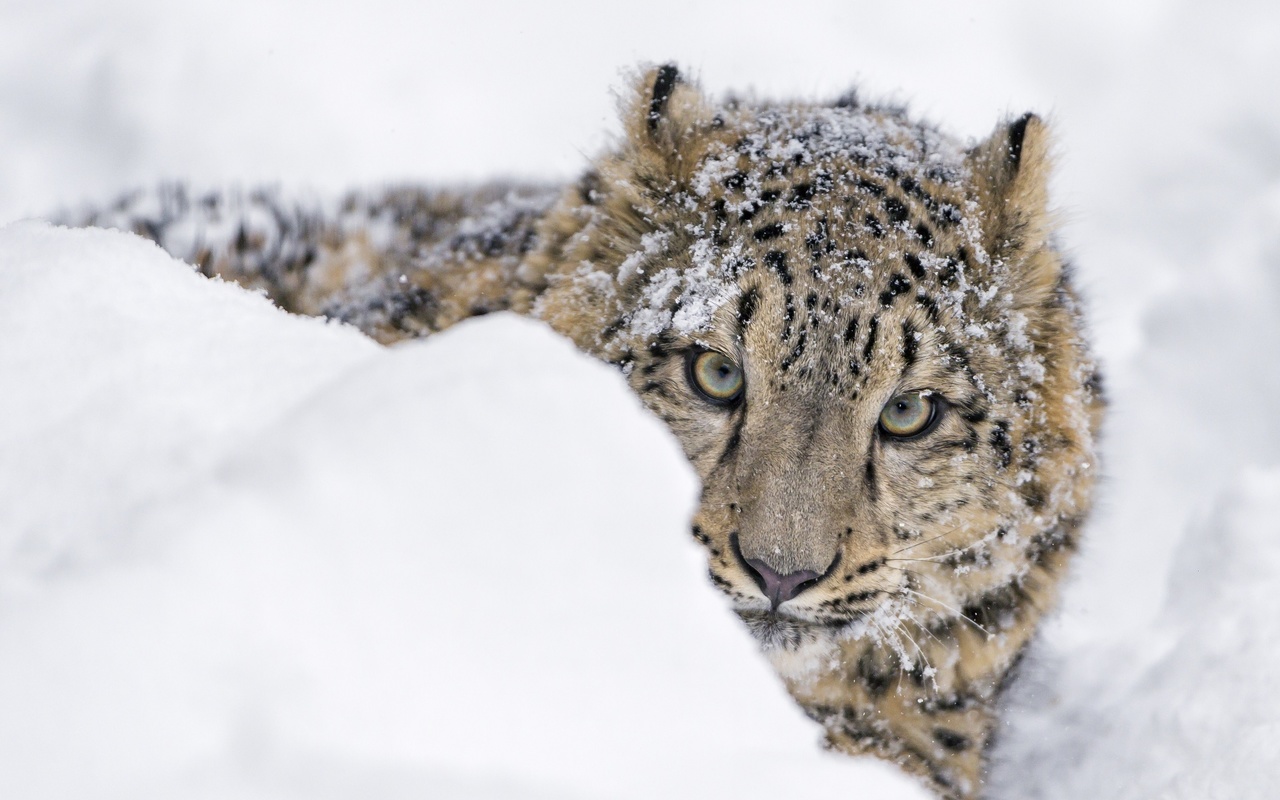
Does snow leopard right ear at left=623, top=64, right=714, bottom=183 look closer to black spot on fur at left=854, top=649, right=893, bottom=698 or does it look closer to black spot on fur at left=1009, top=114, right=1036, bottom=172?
black spot on fur at left=1009, top=114, right=1036, bottom=172

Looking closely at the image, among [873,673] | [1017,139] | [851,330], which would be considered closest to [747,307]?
[851,330]

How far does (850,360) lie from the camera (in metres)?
2.76

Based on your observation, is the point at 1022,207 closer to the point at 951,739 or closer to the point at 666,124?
the point at 666,124

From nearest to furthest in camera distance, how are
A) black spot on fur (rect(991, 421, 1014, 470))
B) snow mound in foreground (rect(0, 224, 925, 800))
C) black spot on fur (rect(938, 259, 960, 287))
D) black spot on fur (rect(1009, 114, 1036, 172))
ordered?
1. snow mound in foreground (rect(0, 224, 925, 800))
2. black spot on fur (rect(938, 259, 960, 287))
3. black spot on fur (rect(991, 421, 1014, 470))
4. black spot on fur (rect(1009, 114, 1036, 172))

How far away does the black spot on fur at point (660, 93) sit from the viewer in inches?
126

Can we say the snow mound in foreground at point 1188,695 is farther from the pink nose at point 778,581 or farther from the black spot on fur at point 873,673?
the pink nose at point 778,581

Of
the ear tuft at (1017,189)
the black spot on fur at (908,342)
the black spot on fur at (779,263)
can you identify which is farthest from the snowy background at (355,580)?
the black spot on fur at (779,263)

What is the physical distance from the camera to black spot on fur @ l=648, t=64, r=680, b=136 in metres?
3.20

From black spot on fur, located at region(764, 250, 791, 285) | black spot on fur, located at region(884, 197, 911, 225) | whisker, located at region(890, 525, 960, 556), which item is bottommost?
whisker, located at region(890, 525, 960, 556)

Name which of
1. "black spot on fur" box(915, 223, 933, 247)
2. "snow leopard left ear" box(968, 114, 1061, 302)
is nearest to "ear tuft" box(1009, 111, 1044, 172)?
"snow leopard left ear" box(968, 114, 1061, 302)

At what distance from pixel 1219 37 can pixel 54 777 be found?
7761 millimetres

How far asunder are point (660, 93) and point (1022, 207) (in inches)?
42.9

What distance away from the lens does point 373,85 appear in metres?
6.66

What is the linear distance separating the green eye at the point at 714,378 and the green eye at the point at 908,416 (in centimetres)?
40
